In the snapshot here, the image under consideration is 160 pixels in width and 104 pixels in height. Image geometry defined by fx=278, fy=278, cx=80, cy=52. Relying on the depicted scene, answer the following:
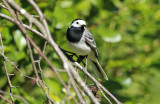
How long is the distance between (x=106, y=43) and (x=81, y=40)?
0.71 m

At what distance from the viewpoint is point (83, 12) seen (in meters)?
3.71

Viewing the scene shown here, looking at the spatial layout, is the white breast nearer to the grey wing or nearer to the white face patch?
the grey wing

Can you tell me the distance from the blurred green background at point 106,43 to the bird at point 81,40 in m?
0.09

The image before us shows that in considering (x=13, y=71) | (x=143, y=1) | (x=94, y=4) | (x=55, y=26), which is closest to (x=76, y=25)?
(x=55, y=26)

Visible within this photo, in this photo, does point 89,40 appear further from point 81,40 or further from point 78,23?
point 78,23

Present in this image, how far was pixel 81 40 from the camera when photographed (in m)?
2.97

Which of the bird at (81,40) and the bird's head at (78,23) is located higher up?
the bird's head at (78,23)

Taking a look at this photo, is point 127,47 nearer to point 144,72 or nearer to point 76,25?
point 144,72

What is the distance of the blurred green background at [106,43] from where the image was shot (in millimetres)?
2750

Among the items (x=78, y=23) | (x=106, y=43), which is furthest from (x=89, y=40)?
(x=106, y=43)

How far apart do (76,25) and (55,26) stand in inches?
10.0

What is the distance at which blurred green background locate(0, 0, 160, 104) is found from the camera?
A: 2.75m

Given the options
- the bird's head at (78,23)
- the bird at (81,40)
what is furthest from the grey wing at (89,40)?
the bird's head at (78,23)

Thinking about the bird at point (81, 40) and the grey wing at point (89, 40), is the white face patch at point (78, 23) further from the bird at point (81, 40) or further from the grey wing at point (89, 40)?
the grey wing at point (89, 40)
